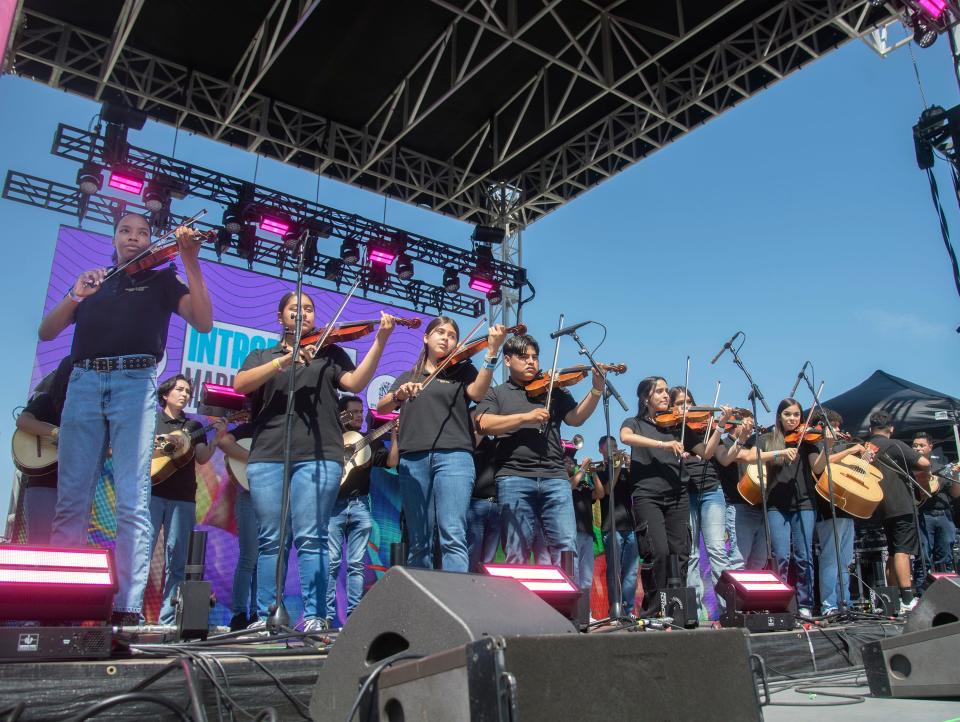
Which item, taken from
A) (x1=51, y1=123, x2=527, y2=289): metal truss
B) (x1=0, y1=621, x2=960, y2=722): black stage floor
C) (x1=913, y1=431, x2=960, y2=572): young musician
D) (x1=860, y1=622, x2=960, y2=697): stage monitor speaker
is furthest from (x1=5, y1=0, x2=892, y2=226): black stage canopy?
(x1=860, y1=622, x2=960, y2=697): stage monitor speaker

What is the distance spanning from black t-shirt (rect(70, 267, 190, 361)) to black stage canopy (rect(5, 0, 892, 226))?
4.77 metres

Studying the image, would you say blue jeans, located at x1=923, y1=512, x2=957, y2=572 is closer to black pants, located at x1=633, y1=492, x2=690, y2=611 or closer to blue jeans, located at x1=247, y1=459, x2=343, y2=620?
black pants, located at x1=633, y1=492, x2=690, y2=611

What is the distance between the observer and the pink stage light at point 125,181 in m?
7.27

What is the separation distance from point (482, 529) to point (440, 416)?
1.62m

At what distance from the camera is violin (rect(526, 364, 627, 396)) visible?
4.33 m

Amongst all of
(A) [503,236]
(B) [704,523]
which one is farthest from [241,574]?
(A) [503,236]

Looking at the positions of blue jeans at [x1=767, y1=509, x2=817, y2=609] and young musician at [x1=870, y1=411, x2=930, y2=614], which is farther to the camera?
young musician at [x1=870, y1=411, x2=930, y2=614]

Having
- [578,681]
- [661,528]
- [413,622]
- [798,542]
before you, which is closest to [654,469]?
[661,528]

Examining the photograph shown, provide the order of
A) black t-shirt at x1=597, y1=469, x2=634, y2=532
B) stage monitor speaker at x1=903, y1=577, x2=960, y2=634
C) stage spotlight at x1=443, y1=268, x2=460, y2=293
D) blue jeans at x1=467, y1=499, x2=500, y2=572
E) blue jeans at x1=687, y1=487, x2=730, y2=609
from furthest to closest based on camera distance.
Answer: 1. stage spotlight at x1=443, y1=268, x2=460, y2=293
2. black t-shirt at x1=597, y1=469, x2=634, y2=532
3. blue jeans at x1=467, y1=499, x2=500, y2=572
4. blue jeans at x1=687, y1=487, x2=730, y2=609
5. stage monitor speaker at x1=903, y1=577, x2=960, y2=634

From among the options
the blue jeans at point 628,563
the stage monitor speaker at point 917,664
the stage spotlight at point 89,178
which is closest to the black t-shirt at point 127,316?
the stage monitor speaker at point 917,664

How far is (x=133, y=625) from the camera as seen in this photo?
2.82m

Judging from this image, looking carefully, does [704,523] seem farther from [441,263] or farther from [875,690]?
[441,263]

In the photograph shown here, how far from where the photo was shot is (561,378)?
4.43m

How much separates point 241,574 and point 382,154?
575 centimetres
